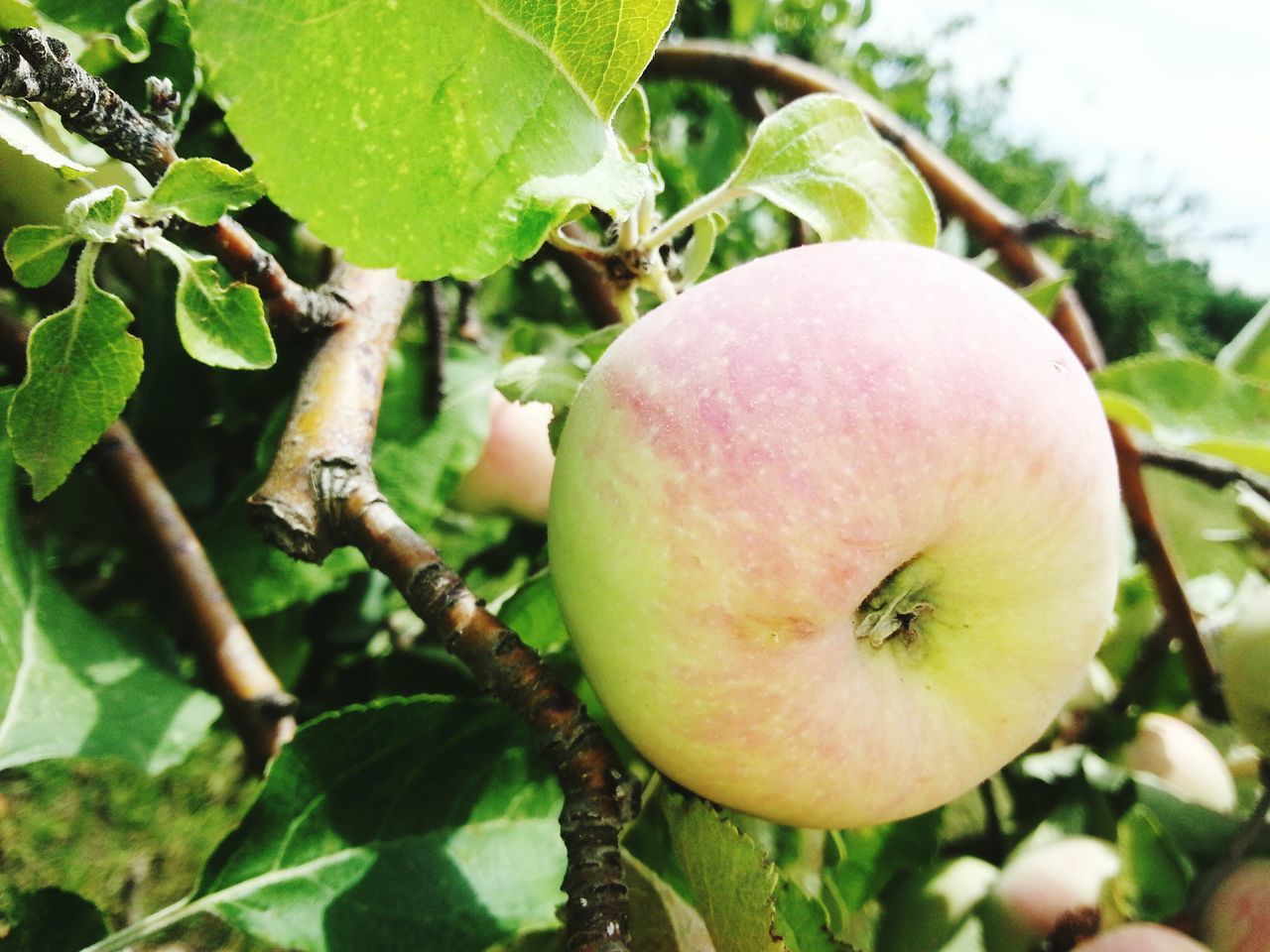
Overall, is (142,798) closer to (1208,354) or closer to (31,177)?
(31,177)

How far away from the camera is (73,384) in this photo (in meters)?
0.37

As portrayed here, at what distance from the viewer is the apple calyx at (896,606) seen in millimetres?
426

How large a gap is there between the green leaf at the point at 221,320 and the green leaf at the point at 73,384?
0.02m

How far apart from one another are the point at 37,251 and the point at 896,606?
0.38 m

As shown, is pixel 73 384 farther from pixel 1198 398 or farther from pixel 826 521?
pixel 1198 398

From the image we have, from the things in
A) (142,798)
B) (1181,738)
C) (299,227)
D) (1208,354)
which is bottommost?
(1208,354)

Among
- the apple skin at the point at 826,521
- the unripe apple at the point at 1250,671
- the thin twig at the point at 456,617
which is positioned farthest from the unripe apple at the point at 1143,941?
the thin twig at the point at 456,617

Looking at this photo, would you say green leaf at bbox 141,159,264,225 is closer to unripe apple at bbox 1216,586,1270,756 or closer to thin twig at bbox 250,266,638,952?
thin twig at bbox 250,266,638,952

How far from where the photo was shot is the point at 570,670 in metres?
0.53

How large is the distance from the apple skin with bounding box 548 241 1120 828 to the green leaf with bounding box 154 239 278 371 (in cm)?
14

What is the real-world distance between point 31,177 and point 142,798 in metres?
0.80

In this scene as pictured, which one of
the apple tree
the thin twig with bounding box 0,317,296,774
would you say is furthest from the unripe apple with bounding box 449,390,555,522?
the thin twig with bounding box 0,317,296,774

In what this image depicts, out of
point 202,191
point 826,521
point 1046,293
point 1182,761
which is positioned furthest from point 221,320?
point 1182,761

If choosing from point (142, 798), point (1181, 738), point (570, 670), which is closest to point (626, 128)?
point (570, 670)
